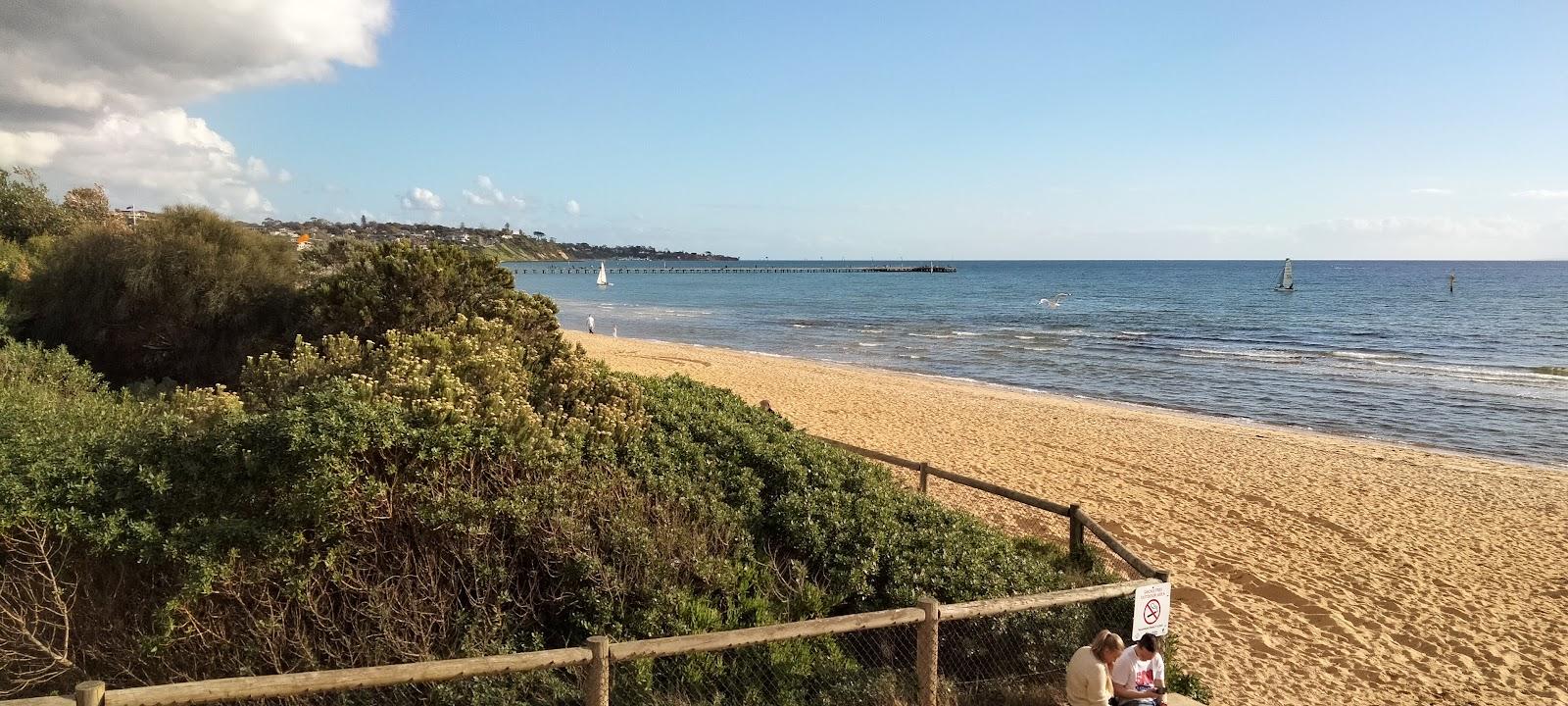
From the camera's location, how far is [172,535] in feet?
Result: 17.1

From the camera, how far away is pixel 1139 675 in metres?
5.79

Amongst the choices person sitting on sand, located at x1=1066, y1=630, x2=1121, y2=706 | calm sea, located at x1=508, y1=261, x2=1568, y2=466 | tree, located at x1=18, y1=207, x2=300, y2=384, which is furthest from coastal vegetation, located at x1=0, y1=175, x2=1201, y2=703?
calm sea, located at x1=508, y1=261, x2=1568, y2=466

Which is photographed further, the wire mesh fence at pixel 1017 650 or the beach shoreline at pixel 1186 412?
the beach shoreline at pixel 1186 412

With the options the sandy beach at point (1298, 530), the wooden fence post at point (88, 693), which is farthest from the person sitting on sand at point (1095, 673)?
the wooden fence post at point (88, 693)

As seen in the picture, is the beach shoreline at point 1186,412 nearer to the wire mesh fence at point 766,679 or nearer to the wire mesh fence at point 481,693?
the wire mesh fence at point 766,679

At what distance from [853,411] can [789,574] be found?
14094 millimetres

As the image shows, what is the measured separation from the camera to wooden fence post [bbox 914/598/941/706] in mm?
5211

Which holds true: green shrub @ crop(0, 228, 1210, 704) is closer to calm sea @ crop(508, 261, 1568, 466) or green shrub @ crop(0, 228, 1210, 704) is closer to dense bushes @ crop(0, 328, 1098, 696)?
dense bushes @ crop(0, 328, 1098, 696)

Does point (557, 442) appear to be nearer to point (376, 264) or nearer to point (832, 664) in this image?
point (832, 664)

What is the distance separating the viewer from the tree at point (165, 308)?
14367 mm

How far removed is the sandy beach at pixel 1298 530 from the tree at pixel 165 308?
35.5 feet

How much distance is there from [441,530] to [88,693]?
2230 mm

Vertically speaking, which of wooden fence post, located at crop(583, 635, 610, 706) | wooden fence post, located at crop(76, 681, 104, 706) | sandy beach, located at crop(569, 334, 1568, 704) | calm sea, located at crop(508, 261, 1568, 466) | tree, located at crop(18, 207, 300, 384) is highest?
tree, located at crop(18, 207, 300, 384)

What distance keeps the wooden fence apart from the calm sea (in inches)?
764
